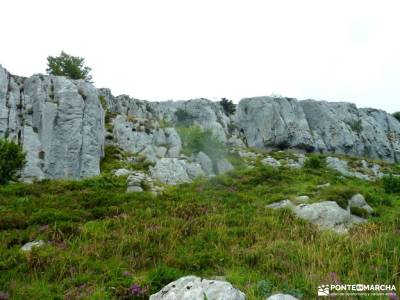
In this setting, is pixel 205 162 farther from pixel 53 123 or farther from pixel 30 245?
pixel 30 245

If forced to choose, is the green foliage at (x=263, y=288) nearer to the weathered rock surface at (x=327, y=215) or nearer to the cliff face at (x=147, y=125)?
the weathered rock surface at (x=327, y=215)

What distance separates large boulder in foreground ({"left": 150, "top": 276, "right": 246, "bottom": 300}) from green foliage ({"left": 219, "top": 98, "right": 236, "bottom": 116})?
8411 cm

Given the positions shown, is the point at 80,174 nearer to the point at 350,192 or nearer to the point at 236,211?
the point at 236,211

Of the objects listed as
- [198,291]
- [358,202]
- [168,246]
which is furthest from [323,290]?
[358,202]

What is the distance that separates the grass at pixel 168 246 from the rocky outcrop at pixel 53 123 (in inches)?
793

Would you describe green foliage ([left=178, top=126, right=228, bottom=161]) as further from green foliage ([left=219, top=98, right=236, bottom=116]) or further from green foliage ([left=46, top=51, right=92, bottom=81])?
green foliage ([left=219, top=98, right=236, bottom=116])

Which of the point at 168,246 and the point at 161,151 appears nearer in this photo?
the point at 168,246

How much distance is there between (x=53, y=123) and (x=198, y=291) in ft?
124

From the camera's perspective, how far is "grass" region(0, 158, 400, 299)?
7.02 metres

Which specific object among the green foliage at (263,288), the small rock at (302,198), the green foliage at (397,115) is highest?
the green foliage at (397,115)

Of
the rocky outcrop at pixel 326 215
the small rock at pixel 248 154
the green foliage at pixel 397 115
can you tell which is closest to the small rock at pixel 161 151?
the small rock at pixel 248 154

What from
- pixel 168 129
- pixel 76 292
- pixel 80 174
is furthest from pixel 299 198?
pixel 168 129

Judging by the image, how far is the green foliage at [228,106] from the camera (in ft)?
296

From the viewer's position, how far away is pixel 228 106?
91.2 meters
